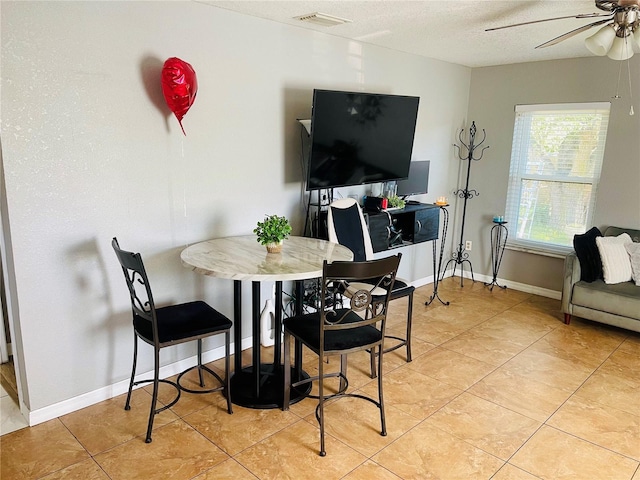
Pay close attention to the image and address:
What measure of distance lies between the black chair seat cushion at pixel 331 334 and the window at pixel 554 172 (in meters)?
3.04

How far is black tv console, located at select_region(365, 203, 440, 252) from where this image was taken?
3.94 metres

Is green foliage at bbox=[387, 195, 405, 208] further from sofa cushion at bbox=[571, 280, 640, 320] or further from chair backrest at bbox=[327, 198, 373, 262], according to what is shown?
sofa cushion at bbox=[571, 280, 640, 320]

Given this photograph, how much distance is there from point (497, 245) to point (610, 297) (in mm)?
1481

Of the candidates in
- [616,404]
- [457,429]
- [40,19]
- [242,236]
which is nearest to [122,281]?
[242,236]

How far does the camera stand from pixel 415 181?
4.59 metres

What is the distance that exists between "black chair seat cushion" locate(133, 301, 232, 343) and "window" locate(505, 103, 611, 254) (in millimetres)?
3608

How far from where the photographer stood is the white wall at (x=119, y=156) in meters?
2.37

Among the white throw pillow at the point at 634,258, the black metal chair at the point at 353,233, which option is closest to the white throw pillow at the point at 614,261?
the white throw pillow at the point at 634,258

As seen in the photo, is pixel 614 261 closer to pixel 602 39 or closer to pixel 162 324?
pixel 602 39

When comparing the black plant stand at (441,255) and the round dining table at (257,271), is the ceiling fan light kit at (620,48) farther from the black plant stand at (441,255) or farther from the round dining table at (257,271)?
the black plant stand at (441,255)

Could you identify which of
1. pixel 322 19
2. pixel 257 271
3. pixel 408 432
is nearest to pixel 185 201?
pixel 257 271

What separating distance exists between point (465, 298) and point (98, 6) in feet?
12.8

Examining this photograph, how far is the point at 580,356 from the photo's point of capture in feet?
11.6

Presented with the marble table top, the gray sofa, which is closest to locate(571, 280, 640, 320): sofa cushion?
the gray sofa
